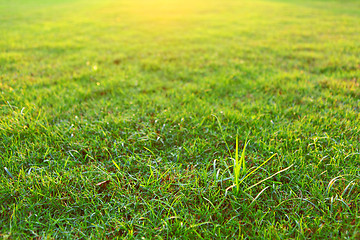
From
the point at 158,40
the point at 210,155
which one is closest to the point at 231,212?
the point at 210,155

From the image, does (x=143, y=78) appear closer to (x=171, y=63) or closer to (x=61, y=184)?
(x=171, y=63)

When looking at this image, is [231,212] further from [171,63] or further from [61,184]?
[171,63]

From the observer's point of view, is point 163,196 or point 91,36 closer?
point 163,196

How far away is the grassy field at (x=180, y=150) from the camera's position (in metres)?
1.60

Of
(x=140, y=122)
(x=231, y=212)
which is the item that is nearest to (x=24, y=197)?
(x=140, y=122)

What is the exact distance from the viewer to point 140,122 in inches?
110

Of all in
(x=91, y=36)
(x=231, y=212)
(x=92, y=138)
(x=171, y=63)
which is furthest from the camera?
(x=91, y=36)

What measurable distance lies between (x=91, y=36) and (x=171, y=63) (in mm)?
4896

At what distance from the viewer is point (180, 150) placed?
2322 mm

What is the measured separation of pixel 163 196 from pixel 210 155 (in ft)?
2.47

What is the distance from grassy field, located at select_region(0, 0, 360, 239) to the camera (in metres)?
1.60

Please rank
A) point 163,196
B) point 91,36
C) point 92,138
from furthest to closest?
point 91,36 < point 92,138 < point 163,196

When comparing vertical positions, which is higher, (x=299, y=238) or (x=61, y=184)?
(x=61, y=184)

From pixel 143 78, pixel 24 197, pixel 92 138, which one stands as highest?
pixel 143 78
